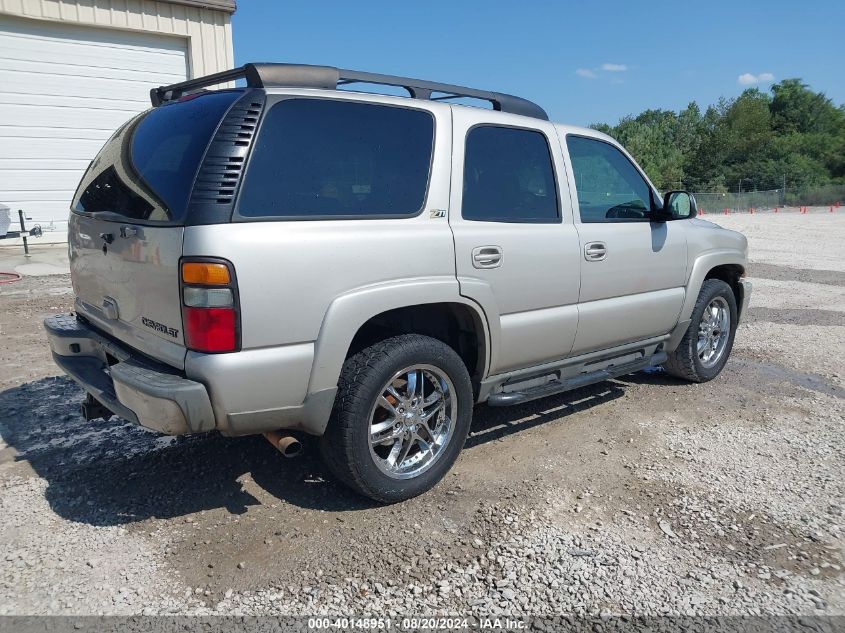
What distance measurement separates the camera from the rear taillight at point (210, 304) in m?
2.71

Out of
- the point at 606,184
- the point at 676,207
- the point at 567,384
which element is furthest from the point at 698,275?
the point at 567,384

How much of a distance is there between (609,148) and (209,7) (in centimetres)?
1095

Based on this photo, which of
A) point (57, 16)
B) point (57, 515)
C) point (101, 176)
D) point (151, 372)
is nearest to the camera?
point (151, 372)

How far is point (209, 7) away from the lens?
506 inches

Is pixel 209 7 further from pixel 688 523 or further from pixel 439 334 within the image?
pixel 688 523

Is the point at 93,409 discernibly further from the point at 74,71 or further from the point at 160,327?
the point at 74,71

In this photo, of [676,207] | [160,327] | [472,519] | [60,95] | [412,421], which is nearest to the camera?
[160,327]

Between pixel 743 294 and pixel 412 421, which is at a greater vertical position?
pixel 743 294

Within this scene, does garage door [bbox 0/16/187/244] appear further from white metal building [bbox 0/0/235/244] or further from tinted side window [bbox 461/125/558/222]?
tinted side window [bbox 461/125/558/222]

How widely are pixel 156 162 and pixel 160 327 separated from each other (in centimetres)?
81

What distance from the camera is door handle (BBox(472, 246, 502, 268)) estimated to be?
3.54 metres

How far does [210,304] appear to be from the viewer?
2715 mm

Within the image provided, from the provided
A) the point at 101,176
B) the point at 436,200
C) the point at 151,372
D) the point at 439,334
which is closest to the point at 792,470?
the point at 439,334

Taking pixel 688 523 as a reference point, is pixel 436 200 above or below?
above
